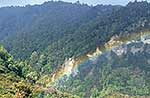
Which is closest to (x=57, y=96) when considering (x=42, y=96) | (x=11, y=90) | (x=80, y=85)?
(x=42, y=96)

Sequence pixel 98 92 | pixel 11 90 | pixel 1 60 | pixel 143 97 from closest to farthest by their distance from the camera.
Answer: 1. pixel 11 90
2. pixel 1 60
3. pixel 143 97
4. pixel 98 92

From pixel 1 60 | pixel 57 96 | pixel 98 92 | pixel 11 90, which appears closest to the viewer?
pixel 11 90

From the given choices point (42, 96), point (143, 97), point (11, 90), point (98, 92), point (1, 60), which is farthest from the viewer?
point (98, 92)

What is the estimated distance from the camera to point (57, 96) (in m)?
128

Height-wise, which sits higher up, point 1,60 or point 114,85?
point 1,60

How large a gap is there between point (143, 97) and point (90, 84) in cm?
2759

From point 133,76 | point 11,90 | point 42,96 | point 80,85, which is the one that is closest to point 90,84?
point 80,85

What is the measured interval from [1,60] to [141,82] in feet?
281

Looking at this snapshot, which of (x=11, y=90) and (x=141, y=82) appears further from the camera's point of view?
(x=141, y=82)

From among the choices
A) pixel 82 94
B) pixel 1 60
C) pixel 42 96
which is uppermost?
pixel 1 60

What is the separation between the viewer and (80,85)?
7638 inches

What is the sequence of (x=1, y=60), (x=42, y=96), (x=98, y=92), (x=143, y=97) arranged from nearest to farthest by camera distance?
(x=1, y=60)
(x=42, y=96)
(x=143, y=97)
(x=98, y=92)

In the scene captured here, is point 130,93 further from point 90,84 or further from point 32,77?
point 32,77

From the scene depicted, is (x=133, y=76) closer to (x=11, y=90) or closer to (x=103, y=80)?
(x=103, y=80)
